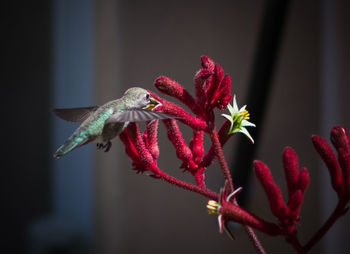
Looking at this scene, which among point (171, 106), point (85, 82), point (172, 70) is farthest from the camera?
point (85, 82)

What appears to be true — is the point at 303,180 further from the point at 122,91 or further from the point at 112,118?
the point at 122,91

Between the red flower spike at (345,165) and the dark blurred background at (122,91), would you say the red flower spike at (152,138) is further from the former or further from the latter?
the dark blurred background at (122,91)

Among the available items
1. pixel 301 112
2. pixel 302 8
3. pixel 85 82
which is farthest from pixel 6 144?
pixel 302 8

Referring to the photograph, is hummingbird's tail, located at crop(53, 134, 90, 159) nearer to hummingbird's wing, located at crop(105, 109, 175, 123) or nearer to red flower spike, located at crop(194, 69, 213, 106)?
hummingbird's wing, located at crop(105, 109, 175, 123)

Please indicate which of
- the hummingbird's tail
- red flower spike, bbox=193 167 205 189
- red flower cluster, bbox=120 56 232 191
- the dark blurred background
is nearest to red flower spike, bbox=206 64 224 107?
red flower cluster, bbox=120 56 232 191

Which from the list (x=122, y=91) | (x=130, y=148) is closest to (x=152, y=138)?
(x=130, y=148)

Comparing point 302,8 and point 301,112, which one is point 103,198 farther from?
point 302,8
